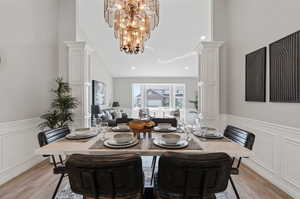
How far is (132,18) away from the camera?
243cm

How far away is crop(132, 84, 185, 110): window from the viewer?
1016 centimetres

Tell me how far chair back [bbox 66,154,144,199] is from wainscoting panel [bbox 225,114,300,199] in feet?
6.62

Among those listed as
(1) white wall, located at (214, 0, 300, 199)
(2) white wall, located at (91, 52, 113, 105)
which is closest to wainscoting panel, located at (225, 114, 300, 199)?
(1) white wall, located at (214, 0, 300, 199)

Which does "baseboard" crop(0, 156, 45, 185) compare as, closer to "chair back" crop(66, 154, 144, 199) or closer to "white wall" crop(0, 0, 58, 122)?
"white wall" crop(0, 0, 58, 122)

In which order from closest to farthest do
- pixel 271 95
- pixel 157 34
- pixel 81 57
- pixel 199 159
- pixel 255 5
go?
pixel 199 159
pixel 271 95
pixel 255 5
pixel 81 57
pixel 157 34

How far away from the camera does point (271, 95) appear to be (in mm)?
2568

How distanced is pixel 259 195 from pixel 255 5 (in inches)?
112

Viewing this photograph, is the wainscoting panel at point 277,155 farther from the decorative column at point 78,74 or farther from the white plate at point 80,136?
the decorative column at point 78,74

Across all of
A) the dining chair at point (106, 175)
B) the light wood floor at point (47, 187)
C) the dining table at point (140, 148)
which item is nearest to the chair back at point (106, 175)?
the dining chair at point (106, 175)

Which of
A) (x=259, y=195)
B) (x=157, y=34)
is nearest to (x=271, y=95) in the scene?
(x=259, y=195)

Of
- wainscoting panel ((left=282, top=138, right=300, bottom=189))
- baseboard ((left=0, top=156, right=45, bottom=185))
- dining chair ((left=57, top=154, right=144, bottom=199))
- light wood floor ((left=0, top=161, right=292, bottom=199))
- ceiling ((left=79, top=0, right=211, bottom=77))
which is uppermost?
ceiling ((left=79, top=0, right=211, bottom=77))

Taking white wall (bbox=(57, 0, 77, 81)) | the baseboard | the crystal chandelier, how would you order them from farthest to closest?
white wall (bbox=(57, 0, 77, 81))
the baseboard
the crystal chandelier

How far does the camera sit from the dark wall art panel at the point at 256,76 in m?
2.75

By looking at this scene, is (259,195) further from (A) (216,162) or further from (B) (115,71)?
(B) (115,71)
